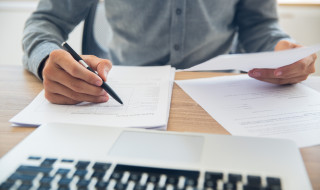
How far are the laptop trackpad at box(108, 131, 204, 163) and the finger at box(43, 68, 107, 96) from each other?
0.16 meters

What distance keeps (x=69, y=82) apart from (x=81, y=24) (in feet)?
4.57

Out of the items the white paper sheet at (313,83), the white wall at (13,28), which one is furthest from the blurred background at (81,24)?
the white paper sheet at (313,83)

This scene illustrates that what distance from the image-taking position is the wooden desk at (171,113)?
1.36 ft

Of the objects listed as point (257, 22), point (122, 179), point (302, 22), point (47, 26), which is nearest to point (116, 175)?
point (122, 179)

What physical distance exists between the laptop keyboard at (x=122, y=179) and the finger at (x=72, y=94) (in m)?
0.23

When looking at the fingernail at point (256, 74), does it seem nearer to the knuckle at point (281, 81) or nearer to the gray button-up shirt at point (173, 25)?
the knuckle at point (281, 81)

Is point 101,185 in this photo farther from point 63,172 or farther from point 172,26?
point 172,26

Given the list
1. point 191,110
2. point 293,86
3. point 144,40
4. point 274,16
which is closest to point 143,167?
point 191,110

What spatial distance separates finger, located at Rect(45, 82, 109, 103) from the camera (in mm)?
558

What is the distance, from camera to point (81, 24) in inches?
72.9

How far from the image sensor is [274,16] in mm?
1013

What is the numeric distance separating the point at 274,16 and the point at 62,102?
2.55 feet

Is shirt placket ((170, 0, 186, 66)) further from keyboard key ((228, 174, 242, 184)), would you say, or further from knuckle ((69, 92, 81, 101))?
keyboard key ((228, 174, 242, 184))

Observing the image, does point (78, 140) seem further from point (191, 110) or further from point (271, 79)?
point (271, 79)
